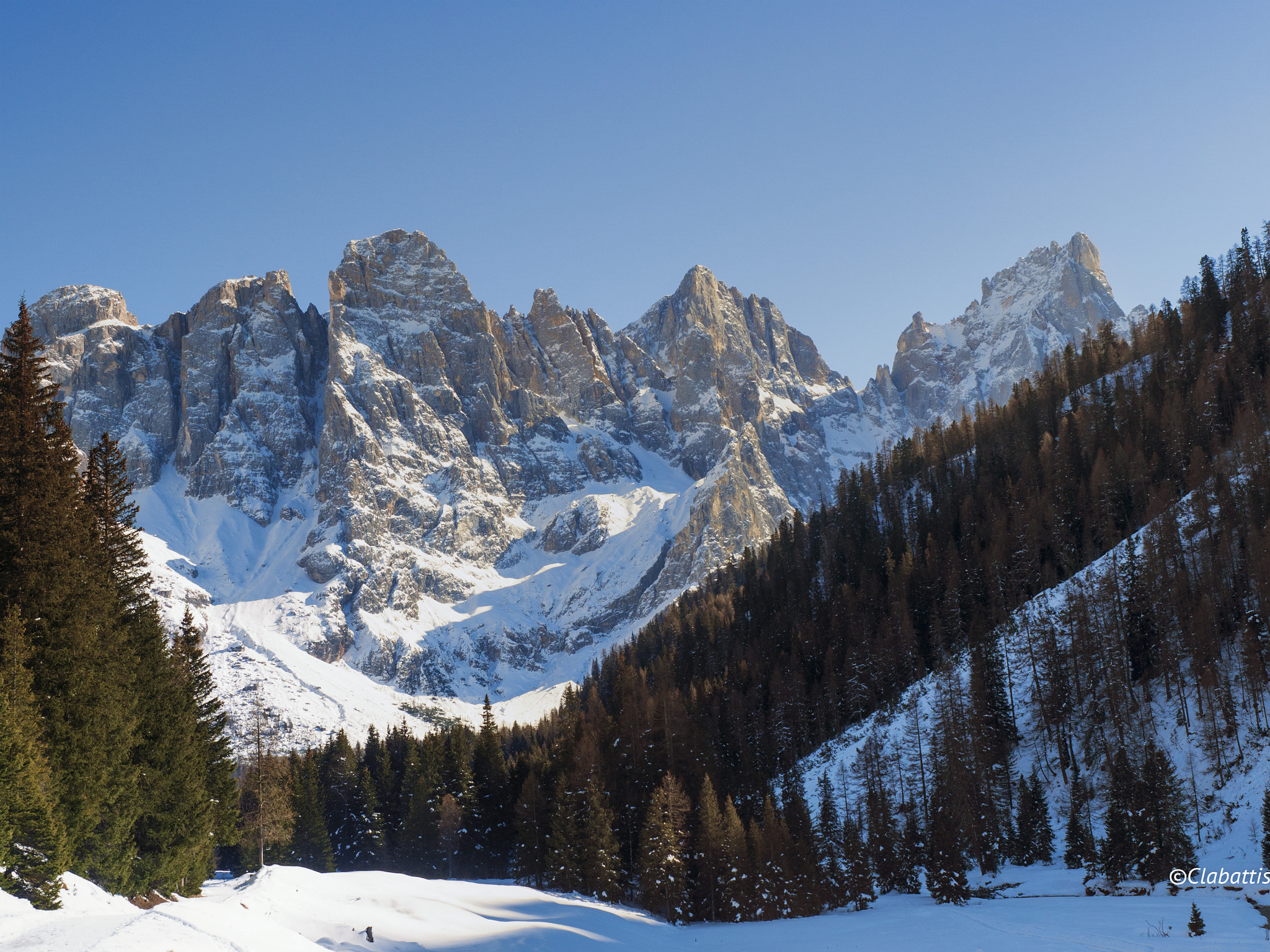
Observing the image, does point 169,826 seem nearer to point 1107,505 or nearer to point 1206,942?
point 1206,942

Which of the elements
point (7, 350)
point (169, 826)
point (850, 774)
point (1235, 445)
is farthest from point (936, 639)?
point (7, 350)

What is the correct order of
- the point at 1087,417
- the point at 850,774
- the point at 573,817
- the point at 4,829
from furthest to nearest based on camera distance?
the point at 1087,417
the point at 850,774
the point at 573,817
the point at 4,829

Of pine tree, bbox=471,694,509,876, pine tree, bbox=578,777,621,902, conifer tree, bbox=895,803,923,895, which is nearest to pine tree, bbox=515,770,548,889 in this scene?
pine tree, bbox=578,777,621,902

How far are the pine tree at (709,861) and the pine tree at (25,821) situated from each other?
1551 inches

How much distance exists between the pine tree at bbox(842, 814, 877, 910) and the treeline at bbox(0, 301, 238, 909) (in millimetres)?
36914

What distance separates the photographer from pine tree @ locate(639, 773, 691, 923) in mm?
52719

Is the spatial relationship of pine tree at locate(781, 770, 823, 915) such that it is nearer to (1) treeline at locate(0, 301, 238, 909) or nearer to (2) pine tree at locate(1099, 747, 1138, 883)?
(2) pine tree at locate(1099, 747, 1138, 883)

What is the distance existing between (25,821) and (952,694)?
2613 inches

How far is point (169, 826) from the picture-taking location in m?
32.2

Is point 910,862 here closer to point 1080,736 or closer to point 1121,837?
point 1121,837

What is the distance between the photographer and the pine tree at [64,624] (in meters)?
26.3

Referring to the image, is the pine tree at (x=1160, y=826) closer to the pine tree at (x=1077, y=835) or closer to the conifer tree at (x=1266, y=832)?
the pine tree at (x=1077, y=835)

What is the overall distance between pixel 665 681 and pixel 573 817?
1455 inches

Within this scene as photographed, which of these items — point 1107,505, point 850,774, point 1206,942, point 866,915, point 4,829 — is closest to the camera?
point 4,829
